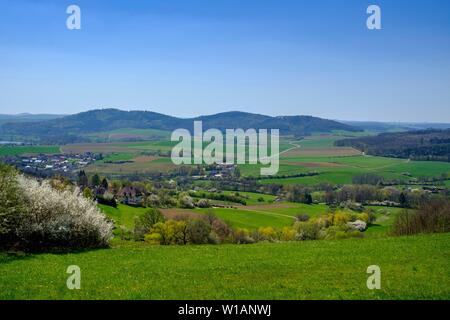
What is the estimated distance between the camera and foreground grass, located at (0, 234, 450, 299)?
13375mm

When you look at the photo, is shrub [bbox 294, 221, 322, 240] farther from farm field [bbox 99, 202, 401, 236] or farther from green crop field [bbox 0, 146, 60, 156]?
green crop field [bbox 0, 146, 60, 156]

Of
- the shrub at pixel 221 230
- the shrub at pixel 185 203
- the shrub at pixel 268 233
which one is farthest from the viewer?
the shrub at pixel 185 203

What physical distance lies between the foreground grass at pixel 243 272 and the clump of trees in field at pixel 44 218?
2194mm

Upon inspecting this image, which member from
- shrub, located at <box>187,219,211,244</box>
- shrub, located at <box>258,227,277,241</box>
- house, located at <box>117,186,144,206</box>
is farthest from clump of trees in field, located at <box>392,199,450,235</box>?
house, located at <box>117,186,144,206</box>

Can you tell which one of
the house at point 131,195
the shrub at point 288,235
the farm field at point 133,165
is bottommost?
the shrub at point 288,235

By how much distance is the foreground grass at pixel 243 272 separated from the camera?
13375mm

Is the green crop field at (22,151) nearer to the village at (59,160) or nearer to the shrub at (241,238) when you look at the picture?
the village at (59,160)

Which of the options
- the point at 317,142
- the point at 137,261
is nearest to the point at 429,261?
the point at 137,261

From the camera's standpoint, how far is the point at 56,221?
2444 centimetres

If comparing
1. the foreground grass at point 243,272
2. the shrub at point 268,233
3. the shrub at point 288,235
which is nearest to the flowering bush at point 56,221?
the foreground grass at point 243,272

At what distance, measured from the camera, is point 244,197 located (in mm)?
87938
